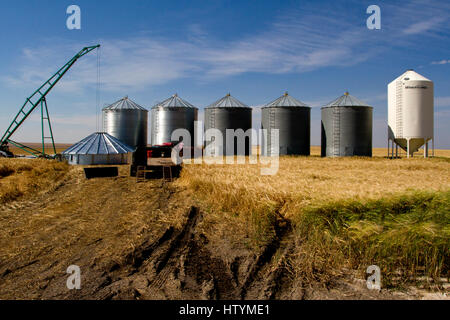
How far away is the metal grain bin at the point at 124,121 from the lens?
1382 inches

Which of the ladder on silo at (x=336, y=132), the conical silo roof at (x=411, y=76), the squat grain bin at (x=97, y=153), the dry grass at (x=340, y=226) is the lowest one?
the dry grass at (x=340, y=226)

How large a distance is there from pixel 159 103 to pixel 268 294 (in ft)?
103

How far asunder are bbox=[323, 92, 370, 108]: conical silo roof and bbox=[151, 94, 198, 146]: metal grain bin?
1355 cm

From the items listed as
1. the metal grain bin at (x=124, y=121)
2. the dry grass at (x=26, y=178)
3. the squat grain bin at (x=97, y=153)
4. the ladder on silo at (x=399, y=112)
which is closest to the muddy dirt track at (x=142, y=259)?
the dry grass at (x=26, y=178)

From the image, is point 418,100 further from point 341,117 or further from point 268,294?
point 268,294

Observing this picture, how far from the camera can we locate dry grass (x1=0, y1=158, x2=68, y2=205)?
13.9m

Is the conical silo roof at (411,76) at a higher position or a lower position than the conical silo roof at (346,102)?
higher

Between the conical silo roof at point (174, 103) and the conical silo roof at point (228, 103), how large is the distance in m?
2.91

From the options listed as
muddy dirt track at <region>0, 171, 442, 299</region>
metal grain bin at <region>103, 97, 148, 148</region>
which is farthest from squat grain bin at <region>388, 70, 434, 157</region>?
muddy dirt track at <region>0, 171, 442, 299</region>

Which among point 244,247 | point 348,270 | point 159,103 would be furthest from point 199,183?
point 159,103

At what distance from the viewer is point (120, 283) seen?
5766 mm

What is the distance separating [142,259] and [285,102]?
26654mm

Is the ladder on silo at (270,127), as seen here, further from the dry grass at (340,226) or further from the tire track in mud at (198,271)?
the tire track in mud at (198,271)
